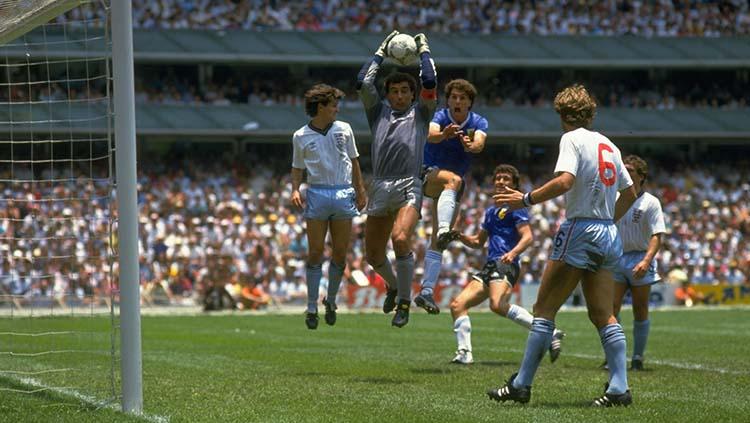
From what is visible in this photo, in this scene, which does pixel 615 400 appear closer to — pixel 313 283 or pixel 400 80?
pixel 400 80

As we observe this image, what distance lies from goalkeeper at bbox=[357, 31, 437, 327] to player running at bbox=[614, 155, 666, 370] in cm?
229

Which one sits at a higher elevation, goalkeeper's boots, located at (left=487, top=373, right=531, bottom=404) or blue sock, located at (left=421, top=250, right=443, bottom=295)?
goalkeeper's boots, located at (left=487, top=373, right=531, bottom=404)

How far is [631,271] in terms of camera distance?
13.1m

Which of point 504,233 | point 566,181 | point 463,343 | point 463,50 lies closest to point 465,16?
point 463,50

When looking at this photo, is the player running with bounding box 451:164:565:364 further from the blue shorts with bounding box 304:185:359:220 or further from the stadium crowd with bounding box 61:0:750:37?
the stadium crowd with bounding box 61:0:750:37

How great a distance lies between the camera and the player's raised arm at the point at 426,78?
38.4 feet

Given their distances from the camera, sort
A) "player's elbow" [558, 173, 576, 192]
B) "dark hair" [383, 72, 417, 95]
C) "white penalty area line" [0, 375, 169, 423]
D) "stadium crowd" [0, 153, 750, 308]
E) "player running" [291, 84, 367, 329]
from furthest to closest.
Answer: "stadium crowd" [0, 153, 750, 308]
"player running" [291, 84, 367, 329]
"dark hair" [383, 72, 417, 95]
"player's elbow" [558, 173, 576, 192]
"white penalty area line" [0, 375, 169, 423]

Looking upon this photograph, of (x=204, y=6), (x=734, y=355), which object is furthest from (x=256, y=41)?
(x=734, y=355)

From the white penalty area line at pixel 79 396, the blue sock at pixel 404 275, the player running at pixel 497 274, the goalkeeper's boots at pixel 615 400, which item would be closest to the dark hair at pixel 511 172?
the player running at pixel 497 274

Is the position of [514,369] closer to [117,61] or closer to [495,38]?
[117,61]

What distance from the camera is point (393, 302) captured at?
12.8 meters

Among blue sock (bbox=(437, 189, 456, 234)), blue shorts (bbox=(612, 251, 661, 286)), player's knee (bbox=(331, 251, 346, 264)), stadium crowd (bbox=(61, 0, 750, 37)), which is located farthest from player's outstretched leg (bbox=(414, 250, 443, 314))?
stadium crowd (bbox=(61, 0, 750, 37))

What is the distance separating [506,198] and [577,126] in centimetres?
76

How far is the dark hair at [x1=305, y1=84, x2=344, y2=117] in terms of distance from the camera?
12156mm
